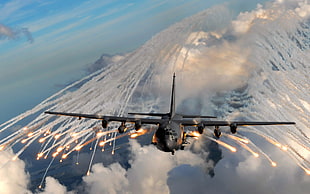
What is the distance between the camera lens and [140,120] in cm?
4944

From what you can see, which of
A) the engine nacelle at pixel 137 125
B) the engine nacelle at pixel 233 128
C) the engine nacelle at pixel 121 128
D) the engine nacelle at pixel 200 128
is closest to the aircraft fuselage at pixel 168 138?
the engine nacelle at pixel 200 128

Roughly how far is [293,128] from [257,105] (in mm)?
14470

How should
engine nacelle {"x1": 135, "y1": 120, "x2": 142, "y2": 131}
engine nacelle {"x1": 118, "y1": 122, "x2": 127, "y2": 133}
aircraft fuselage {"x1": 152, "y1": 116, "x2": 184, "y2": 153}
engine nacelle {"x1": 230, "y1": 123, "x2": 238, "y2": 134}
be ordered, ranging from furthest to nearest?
engine nacelle {"x1": 118, "y1": 122, "x2": 127, "y2": 133}, engine nacelle {"x1": 135, "y1": 120, "x2": 142, "y2": 131}, engine nacelle {"x1": 230, "y1": 123, "x2": 238, "y2": 134}, aircraft fuselage {"x1": 152, "y1": 116, "x2": 184, "y2": 153}

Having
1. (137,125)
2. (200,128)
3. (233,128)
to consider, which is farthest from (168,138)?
(233,128)

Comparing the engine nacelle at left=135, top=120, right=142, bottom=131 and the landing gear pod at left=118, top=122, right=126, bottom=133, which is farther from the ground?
the engine nacelle at left=135, top=120, right=142, bottom=131

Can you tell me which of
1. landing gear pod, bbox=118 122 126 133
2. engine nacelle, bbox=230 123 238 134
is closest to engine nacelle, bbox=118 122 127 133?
landing gear pod, bbox=118 122 126 133

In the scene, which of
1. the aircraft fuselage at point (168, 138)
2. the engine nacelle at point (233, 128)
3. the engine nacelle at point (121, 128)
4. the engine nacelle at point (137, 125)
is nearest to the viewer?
the aircraft fuselage at point (168, 138)

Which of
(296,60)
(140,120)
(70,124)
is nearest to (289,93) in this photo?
(296,60)

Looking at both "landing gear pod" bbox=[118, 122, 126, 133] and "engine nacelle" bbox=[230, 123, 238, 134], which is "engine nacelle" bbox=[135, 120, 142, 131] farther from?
"engine nacelle" bbox=[230, 123, 238, 134]

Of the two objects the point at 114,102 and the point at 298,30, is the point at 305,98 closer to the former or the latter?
the point at 298,30

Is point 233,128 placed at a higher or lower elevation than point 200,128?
lower

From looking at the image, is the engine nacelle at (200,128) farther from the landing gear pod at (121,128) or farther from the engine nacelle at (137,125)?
the landing gear pod at (121,128)

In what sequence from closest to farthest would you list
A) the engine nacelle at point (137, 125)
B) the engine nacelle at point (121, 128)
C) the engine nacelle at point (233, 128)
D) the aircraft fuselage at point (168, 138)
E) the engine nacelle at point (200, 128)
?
1. the aircraft fuselage at point (168, 138)
2. the engine nacelle at point (200, 128)
3. the engine nacelle at point (233, 128)
4. the engine nacelle at point (137, 125)
5. the engine nacelle at point (121, 128)

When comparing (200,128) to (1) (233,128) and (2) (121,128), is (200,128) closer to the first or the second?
(1) (233,128)
